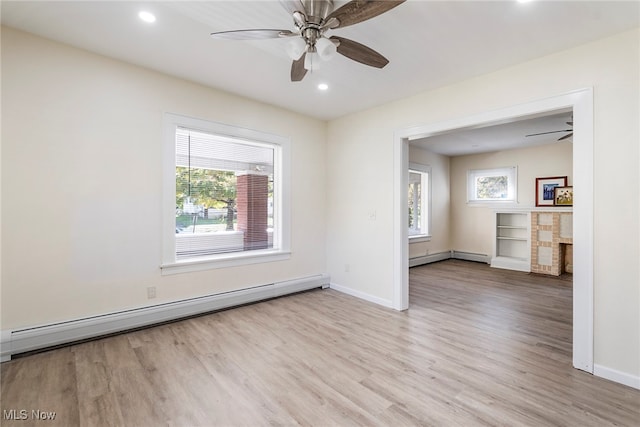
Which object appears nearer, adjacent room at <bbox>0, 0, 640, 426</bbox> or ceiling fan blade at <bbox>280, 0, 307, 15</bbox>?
ceiling fan blade at <bbox>280, 0, 307, 15</bbox>

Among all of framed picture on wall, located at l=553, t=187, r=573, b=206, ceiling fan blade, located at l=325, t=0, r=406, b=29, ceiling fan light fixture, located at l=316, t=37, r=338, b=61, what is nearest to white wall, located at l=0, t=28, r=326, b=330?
ceiling fan light fixture, located at l=316, t=37, r=338, b=61

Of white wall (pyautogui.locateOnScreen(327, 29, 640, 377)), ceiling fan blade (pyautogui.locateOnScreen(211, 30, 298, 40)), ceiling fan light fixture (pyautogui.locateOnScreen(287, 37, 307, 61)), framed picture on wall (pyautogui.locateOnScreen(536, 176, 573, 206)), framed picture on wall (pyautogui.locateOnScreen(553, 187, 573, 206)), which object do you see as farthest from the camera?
framed picture on wall (pyautogui.locateOnScreen(536, 176, 573, 206))

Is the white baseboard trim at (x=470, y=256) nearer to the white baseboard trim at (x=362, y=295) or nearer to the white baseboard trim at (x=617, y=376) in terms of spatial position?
the white baseboard trim at (x=362, y=295)

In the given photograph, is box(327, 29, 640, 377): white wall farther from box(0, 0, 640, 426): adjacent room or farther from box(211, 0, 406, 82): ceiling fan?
box(211, 0, 406, 82): ceiling fan

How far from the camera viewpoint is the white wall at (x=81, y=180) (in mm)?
2459

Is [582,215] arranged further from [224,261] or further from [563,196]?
Answer: [563,196]

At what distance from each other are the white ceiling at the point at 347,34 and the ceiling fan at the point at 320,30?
341 mm

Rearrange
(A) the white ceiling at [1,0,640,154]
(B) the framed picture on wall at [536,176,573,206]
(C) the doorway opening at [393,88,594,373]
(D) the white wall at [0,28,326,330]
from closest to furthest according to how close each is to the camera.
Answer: (A) the white ceiling at [1,0,640,154]
(C) the doorway opening at [393,88,594,373]
(D) the white wall at [0,28,326,330]
(B) the framed picture on wall at [536,176,573,206]

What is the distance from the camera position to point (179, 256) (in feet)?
11.4

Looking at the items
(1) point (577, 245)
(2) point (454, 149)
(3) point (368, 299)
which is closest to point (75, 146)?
(3) point (368, 299)

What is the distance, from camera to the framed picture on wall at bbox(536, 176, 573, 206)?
6.01 meters

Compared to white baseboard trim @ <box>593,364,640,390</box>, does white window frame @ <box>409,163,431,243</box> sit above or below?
above

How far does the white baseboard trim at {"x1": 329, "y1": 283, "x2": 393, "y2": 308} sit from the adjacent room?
0.05 m

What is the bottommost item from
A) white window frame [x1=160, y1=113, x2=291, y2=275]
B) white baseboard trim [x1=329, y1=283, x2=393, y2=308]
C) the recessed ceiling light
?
white baseboard trim [x1=329, y1=283, x2=393, y2=308]
